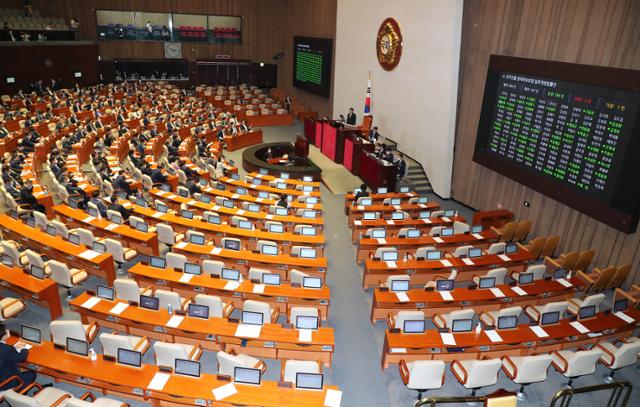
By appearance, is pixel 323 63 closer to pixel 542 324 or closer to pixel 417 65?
pixel 417 65

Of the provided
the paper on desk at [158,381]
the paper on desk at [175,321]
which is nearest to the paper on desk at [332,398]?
the paper on desk at [158,381]

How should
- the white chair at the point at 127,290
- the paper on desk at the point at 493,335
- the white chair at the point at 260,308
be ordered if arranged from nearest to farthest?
the paper on desk at the point at 493,335, the white chair at the point at 260,308, the white chair at the point at 127,290

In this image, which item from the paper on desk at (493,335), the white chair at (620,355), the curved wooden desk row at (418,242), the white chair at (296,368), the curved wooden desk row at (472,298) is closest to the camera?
the white chair at (296,368)

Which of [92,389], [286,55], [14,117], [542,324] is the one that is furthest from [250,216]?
[286,55]

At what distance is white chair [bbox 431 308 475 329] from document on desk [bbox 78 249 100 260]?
7648 millimetres

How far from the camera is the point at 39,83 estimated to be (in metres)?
27.8

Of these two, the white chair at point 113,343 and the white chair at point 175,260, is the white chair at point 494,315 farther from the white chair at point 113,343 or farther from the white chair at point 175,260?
the white chair at point 113,343

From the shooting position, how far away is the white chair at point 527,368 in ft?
24.9

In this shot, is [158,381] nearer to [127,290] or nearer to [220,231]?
[127,290]

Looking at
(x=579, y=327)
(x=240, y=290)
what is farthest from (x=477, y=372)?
(x=240, y=290)

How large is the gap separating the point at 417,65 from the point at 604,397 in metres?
14.3

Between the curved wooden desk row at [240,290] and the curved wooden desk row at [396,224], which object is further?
the curved wooden desk row at [396,224]

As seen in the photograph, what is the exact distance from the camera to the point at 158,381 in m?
6.88

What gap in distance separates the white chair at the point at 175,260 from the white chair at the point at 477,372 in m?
6.15
